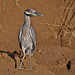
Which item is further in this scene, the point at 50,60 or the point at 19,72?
the point at 50,60

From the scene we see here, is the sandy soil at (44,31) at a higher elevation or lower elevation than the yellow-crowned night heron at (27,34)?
lower

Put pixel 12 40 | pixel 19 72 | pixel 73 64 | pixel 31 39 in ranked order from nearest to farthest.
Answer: pixel 19 72, pixel 31 39, pixel 73 64, pixel 12 40

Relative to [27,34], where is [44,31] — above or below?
below

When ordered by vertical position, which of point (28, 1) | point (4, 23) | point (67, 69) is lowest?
point (67, 69)

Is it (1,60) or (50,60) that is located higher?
(1,60)

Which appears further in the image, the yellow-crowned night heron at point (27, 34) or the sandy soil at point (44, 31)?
the sandy soil at point (44, 31)

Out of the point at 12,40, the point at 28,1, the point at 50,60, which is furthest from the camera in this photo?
the point at 28,1

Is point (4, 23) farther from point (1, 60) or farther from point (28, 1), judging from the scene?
point (1, 60)

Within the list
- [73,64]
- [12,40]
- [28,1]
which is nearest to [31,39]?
[73,64]

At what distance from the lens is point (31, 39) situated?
7.02 meters

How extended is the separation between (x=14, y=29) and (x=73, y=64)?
400 centimetres

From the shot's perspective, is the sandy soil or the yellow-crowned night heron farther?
the sandy soil

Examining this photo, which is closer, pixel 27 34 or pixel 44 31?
pixel 27 34

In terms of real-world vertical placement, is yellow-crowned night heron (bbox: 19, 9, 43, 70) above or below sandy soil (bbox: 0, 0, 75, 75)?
above
